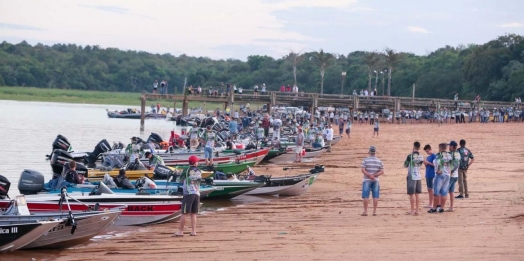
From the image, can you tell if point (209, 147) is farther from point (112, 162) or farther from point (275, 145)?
point (275, 145)

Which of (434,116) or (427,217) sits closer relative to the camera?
(427,217)

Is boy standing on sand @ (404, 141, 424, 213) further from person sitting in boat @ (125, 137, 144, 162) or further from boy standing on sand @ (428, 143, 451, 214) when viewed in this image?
person sitting in boat @ (125, 137, 144, 162)

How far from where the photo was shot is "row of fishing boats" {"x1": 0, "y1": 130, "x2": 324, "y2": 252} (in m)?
15.8

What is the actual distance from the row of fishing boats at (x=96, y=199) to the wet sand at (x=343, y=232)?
42cm

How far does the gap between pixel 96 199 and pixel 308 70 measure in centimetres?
11621

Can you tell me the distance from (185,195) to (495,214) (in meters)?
7.16

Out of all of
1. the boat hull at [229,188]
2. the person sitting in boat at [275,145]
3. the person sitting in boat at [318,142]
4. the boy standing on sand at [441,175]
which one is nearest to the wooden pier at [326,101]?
the person sitting in boat at [318,142]

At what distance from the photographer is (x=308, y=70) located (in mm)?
133875

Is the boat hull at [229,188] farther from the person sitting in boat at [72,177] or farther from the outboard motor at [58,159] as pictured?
the outboard motor at [58,159]

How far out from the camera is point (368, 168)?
1867 centimetres

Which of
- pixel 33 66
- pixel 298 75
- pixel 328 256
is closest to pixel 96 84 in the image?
pixel 33 66

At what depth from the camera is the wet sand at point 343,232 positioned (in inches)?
575

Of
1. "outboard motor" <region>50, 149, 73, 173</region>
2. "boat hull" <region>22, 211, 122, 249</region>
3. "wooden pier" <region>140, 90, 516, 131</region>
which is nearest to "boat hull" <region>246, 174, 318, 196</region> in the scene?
"outboard motor" <region>50, 149, 73, 173</region>

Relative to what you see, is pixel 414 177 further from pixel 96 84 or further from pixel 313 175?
pixel 96 84
